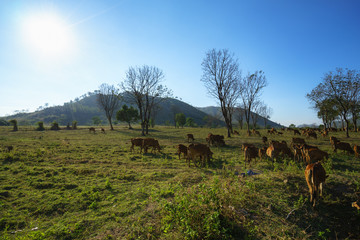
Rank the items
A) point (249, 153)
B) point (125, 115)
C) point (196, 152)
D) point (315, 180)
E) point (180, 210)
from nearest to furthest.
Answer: point (180, 210), point (315, 180), point (196, 152), point (249, 153), point (125, 115)

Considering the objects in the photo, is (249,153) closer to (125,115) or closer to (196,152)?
(196,152)

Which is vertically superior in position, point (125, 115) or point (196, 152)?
point (125, 115)

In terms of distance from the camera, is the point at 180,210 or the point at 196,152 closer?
the point at 180,210

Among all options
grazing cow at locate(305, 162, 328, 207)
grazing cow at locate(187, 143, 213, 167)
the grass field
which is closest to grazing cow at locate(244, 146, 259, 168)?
grazing cow at locate(187, 143, 213, 167)

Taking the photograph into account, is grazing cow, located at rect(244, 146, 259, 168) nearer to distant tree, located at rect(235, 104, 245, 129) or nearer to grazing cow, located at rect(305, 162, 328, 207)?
grazing cow, located at rect(305, 162, 328, 207)

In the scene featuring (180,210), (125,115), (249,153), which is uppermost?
(125,115)

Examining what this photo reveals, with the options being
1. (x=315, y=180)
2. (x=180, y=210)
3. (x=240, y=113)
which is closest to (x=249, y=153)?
(x=315, y=180)

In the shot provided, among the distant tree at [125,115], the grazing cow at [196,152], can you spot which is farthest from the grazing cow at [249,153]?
the distant tree at [125,115]

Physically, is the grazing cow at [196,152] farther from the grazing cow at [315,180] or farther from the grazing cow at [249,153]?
the grazing cow at [315,180]

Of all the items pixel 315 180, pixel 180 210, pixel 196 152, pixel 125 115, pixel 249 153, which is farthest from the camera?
pixel 125 115

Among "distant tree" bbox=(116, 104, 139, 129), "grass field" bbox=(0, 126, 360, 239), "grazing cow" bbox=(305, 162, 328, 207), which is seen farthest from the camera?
"distant tree" bbox=(116, 104, 139, 129)

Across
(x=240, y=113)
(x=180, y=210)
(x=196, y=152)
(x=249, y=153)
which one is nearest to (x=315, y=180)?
(x=180, y=210)

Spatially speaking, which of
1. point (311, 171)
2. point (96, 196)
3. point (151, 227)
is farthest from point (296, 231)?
point (96, 196)

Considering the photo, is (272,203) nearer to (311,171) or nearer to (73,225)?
(311,171)
